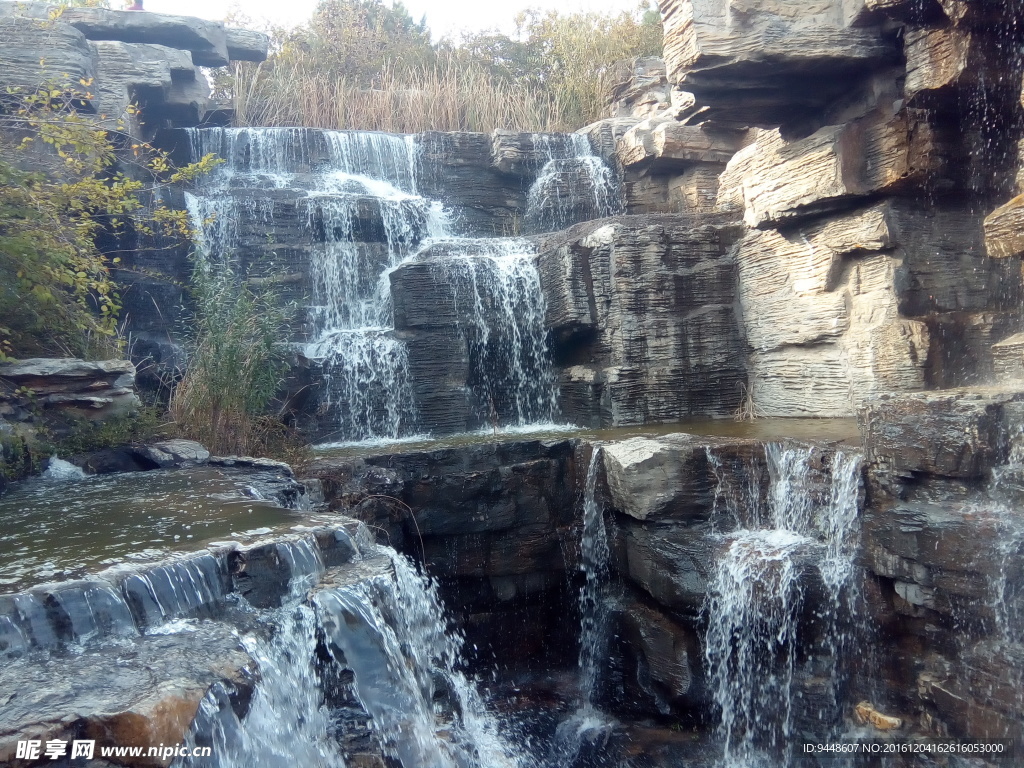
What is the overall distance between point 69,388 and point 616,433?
422cm

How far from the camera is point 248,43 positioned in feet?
37.8

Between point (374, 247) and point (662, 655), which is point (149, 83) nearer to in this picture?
point (374, 247)

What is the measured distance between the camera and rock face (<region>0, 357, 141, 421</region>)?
5.75 metres

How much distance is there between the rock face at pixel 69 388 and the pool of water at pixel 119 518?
623mm

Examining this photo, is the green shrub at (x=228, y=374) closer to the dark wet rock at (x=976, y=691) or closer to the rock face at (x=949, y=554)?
the rock face at (x=949, y=554)

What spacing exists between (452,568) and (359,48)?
1326cm

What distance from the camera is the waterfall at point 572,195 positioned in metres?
10.0

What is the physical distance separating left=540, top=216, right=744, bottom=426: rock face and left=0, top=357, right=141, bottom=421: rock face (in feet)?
12.7

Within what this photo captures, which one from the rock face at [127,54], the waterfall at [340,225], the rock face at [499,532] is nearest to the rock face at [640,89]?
the waterfall at [340,225]

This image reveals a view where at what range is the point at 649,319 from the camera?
7.41 m

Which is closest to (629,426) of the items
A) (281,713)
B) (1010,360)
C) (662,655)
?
(662,655)

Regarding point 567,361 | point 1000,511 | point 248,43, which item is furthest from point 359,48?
point 1000,511

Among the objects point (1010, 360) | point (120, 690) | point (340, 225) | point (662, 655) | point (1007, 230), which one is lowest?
point (662, 655)

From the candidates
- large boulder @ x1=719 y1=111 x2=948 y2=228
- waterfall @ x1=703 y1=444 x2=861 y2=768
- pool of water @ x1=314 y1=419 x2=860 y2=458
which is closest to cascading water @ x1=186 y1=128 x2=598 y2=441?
pool of water @ x1=314 y1=419 x2=860 y2=458
